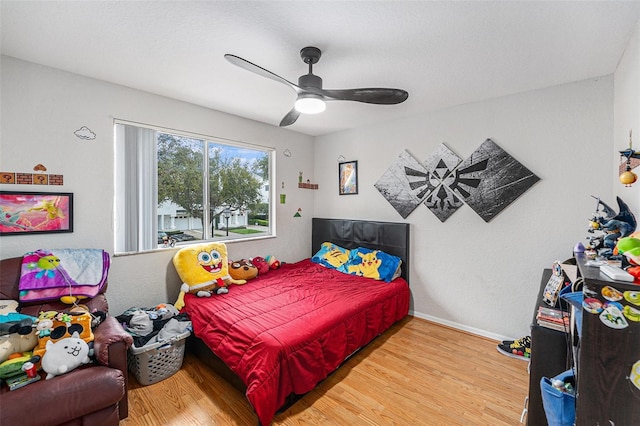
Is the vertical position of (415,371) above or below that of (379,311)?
below

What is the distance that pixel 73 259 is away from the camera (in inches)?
85.4

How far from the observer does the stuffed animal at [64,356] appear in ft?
5.08

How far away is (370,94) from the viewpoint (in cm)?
197

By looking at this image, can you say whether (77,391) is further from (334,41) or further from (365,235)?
(365,235)

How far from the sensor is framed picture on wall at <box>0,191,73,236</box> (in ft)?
6.75

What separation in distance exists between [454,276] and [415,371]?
123 cm

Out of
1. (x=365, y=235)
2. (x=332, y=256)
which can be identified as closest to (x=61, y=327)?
(x=332, y=256)

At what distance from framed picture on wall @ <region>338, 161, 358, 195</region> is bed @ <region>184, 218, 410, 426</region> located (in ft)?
Answer: 2.38

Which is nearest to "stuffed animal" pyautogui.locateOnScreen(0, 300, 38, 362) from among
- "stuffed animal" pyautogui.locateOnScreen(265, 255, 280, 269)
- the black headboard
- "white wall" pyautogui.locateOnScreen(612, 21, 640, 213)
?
"stuffed animal" pyautogui.locateOnScreen(265, 255, 280, 269)

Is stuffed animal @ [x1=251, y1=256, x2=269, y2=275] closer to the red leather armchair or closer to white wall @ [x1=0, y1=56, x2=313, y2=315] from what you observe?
white wall @ [x1=0, y1=56, x2=313, y2=315]

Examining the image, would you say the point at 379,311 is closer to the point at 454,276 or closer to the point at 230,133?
the point at 454,276

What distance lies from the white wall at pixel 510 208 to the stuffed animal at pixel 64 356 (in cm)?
313

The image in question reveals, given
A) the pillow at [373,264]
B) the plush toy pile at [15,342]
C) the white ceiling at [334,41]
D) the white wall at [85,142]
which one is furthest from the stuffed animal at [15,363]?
the pillow at [373,264]

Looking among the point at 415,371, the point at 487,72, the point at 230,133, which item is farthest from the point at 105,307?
the point at 487,72
